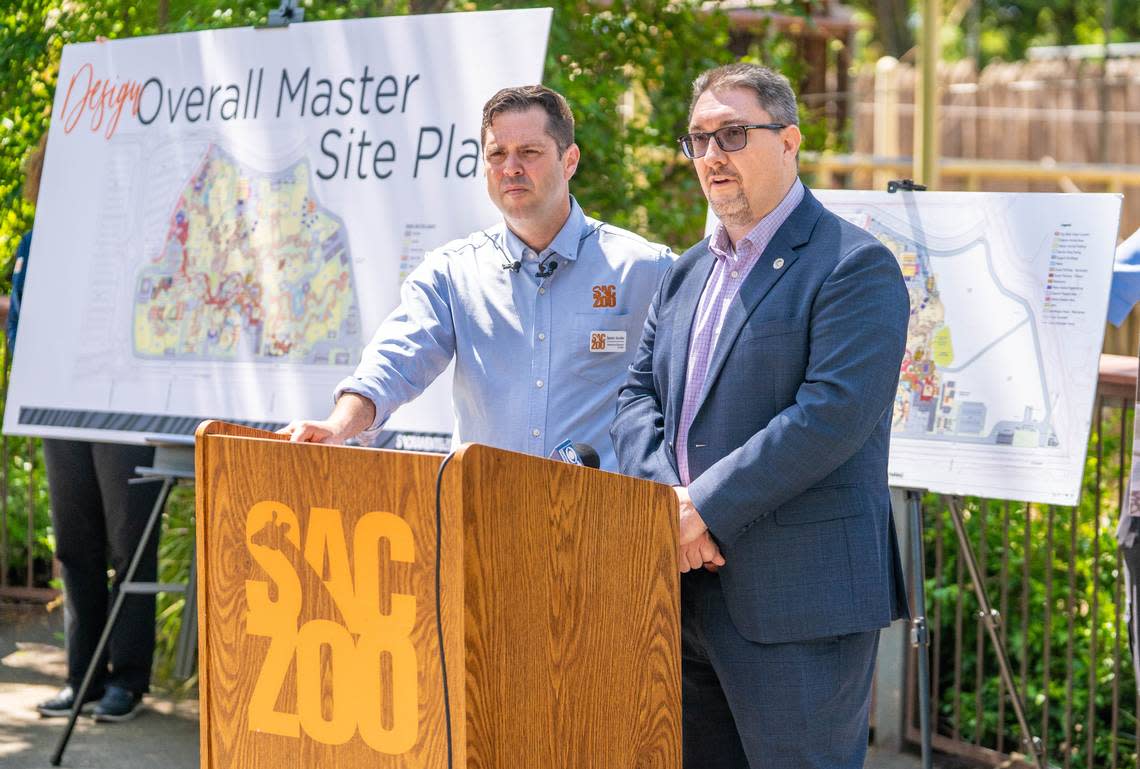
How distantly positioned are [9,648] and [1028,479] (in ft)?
13.5

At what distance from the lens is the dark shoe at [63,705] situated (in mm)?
4809

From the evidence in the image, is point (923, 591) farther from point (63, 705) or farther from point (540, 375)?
point (63, 705)

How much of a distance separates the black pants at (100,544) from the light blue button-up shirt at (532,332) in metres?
1.82

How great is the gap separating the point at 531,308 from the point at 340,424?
64 centimetres

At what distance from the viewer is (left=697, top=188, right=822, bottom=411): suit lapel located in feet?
8.52

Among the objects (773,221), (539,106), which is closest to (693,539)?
(773,221)

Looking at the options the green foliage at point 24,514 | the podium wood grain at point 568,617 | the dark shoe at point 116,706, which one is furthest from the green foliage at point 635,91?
the podium wood grain at point 568,617

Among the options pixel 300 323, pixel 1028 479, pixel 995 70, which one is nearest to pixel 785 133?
pixel 1028 479

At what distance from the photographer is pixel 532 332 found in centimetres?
327

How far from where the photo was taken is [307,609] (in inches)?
90.0

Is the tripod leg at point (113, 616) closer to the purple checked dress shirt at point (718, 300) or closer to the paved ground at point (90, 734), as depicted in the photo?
the paved ground at point (90, 734)

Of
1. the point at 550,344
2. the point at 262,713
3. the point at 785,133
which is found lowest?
the point at 262,713

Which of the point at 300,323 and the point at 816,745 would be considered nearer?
the point at 816,745

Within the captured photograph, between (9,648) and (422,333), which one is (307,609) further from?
(9,648)
